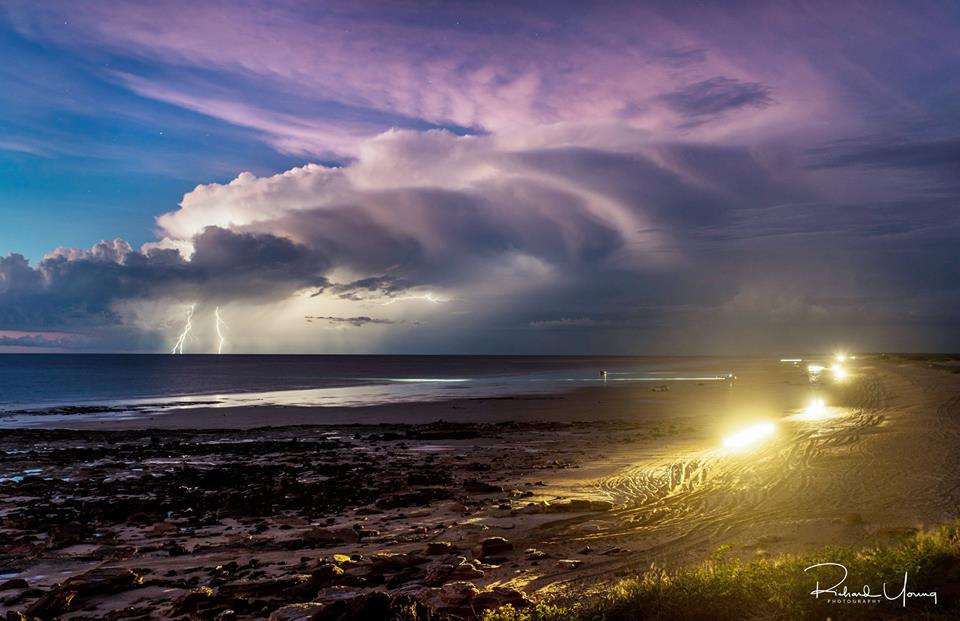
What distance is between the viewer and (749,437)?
90.1 ft

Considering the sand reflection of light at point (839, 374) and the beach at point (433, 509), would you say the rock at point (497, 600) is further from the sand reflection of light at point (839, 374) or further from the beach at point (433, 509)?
the sand reflection of light at point (839, 374)

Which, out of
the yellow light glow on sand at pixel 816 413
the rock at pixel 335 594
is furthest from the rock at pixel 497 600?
the yellow light glow on sand at pixel 816 413

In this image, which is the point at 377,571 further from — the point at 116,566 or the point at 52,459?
the point at 52,459

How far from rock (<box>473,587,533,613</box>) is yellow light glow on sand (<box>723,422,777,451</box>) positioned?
1810cm

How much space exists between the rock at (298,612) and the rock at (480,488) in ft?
32.4

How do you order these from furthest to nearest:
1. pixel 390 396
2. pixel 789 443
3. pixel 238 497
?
1. pixel 390 396
2. pixel 789 443
3. pixel 238 497

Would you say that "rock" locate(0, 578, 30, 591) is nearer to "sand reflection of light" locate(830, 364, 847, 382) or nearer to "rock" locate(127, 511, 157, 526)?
"rock" locate(127, 511, 157, 526)

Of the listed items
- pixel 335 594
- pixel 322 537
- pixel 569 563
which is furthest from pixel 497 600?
pixel 322 537

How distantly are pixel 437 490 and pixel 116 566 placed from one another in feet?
29.2

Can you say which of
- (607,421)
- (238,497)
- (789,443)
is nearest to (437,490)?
(238,497)

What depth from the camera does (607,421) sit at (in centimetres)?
3950

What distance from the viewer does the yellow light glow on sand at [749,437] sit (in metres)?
24.9

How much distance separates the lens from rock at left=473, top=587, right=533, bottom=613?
8430 millimetres

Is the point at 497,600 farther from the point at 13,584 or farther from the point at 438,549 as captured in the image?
the point at 13,584
